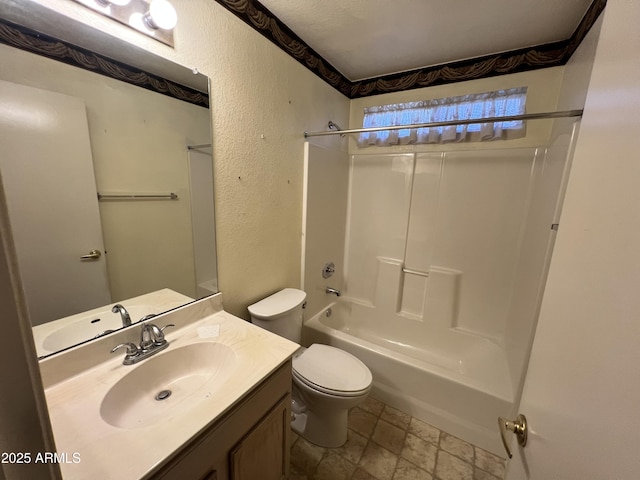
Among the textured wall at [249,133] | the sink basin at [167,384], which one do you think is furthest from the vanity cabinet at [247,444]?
the textured wall at [249,133]

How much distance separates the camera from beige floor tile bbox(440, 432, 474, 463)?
1503 millimetres

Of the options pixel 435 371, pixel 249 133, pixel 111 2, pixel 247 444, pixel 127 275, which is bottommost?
pixel 435 371

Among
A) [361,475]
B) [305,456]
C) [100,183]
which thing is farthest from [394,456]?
[100,183]

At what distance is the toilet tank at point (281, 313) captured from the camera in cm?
148

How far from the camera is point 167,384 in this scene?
1.00 metres

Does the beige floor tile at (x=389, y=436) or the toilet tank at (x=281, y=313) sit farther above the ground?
the toilet tank at (x=281, y=313)

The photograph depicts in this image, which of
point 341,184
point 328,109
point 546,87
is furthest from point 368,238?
point 546,87

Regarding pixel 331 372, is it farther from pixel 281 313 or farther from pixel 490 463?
pixel 490 463

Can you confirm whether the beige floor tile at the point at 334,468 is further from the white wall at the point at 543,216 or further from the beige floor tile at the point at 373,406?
the white wall at the point at 543,216

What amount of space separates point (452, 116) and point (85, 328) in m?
2.47

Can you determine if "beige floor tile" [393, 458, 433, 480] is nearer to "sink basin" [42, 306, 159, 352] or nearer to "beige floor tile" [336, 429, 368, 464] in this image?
"beige floor tile" [336, 429, 368, 464]

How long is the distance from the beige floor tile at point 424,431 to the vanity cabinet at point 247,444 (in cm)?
92

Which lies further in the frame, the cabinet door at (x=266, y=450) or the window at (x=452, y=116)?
the window at (x=452, y=116)

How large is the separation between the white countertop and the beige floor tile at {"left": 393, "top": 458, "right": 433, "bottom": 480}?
1.03 m
